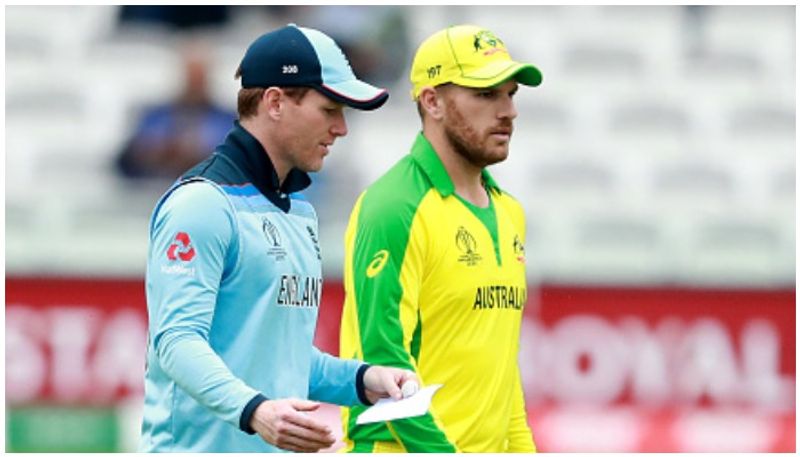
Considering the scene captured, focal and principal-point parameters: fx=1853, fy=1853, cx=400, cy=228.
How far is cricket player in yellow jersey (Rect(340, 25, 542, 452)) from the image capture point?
4.75 metres

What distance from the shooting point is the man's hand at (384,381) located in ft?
13.4

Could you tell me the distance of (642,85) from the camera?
34.6 feet

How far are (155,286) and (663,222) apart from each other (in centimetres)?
638

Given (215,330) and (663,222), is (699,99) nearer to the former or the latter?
(663,222)

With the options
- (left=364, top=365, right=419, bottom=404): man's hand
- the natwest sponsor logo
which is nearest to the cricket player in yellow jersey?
(left=364, top=365, right=419, bottom=404): man's hand

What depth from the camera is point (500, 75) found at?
198 inches

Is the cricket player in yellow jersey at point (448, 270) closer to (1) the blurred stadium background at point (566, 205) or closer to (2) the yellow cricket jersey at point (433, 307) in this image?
(2) the yellow cricket jersey at point (433, 307)

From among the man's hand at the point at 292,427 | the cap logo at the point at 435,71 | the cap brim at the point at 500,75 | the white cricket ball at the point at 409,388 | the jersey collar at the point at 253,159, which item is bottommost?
the man's hand at the point at 292,427

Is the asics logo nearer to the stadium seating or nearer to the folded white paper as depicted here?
the folded white paper

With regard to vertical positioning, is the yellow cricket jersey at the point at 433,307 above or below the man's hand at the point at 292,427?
above

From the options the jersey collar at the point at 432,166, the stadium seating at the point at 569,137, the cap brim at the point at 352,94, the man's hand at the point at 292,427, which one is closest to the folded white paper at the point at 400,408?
the man's hand at the point at 292,427

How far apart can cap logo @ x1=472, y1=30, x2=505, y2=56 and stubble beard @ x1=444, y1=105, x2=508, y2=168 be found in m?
0.19

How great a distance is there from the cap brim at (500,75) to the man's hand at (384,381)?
1.16m

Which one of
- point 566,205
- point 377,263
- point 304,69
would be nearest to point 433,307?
point 377,263
